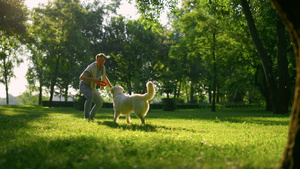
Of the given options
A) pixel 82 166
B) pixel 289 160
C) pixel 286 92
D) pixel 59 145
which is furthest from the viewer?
pixel 286 92

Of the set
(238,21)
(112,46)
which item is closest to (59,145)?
(238,21)

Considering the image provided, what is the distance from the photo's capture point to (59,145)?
4.84m

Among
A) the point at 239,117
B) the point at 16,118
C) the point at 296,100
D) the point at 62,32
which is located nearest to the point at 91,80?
the point at 16,118

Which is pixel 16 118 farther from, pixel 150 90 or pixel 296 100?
pixel 296 100

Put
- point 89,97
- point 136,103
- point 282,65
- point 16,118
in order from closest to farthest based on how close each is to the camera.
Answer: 1. point 136,103
2. point 89,97
3. point 16,118
4. point 282,65

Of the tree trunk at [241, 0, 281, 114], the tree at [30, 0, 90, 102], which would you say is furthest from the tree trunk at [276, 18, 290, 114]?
the tree at [30, 0, 90, 102]

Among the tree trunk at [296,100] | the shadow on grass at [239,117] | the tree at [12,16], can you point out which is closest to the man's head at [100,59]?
the shadow on grass at [239,117]

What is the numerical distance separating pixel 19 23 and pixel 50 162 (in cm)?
2246

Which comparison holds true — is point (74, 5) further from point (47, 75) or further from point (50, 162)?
point (50, 162)

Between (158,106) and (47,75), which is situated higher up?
(47,75)

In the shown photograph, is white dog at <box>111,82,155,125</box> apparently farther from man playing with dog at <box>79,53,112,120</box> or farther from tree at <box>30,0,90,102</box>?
tree at <box>30,0,90,102</box>

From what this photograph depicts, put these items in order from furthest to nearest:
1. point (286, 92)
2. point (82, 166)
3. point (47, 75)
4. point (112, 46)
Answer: point (47, 75) → point (112, 46) → point (286, 92) → point (82, 166)

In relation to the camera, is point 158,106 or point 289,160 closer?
point 289,160

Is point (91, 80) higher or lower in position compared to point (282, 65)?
lower
